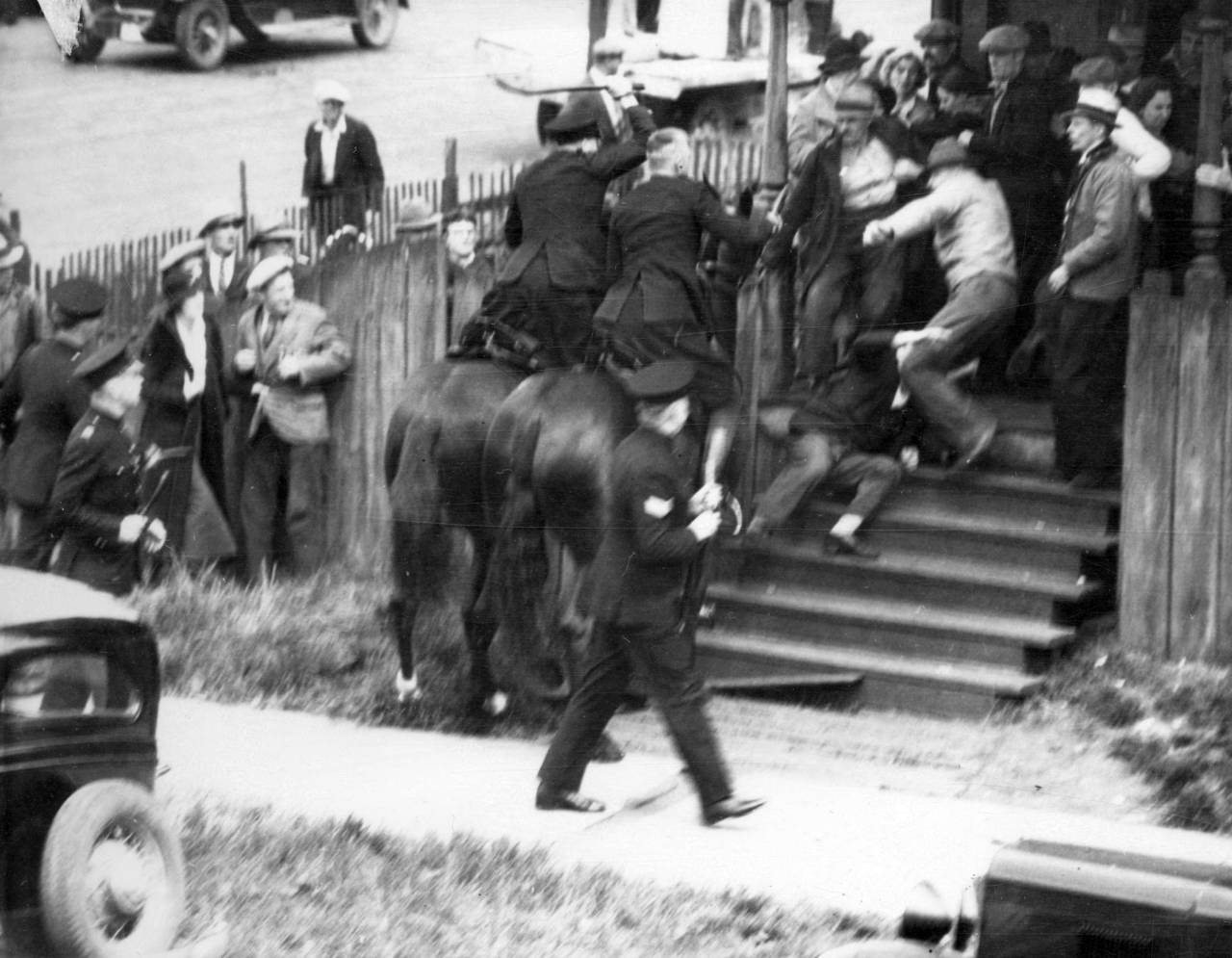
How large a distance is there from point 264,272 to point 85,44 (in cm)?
67

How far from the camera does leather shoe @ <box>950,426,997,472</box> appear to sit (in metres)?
5.12

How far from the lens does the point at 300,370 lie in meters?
5.60

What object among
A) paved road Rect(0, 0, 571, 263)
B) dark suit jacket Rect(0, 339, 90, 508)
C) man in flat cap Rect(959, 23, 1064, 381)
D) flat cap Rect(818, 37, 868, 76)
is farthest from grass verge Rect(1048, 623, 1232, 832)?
dark suit jacket Rect(0, 339, 90, 508)

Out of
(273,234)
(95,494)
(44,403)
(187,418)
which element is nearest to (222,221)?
(273,234)

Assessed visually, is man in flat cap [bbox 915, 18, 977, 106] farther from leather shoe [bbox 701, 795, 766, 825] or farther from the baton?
leather shoe [bbox 701, 795, 766, 825]

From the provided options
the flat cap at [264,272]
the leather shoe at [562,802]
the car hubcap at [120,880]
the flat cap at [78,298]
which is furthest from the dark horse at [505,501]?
the car hubcap at [120,880]

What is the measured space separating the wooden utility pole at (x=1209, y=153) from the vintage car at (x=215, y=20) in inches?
70.1

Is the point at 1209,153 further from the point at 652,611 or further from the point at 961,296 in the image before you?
the point at 652,611

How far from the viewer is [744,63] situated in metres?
5.26

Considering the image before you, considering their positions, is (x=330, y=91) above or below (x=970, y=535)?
above

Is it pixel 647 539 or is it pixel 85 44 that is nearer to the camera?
pixel 647 539

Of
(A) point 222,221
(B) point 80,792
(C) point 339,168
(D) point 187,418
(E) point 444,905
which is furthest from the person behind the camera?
(D) point 187,418

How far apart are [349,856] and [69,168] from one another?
5.68 feet

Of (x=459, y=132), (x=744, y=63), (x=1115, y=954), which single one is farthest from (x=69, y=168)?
(x=1115, y=954)
